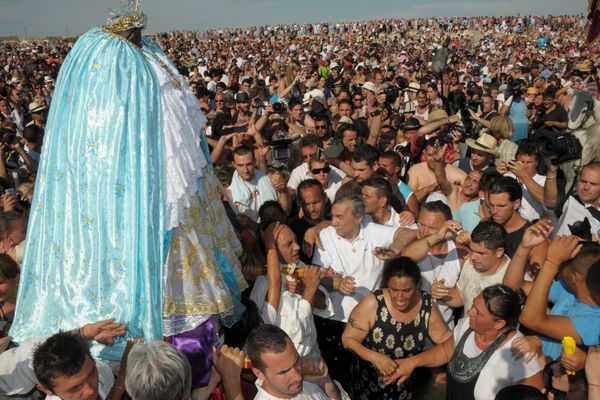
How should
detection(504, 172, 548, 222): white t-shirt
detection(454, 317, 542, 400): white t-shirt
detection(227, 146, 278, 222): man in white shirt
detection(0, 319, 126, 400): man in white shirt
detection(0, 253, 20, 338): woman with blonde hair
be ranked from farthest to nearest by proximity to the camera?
detection(227, 146, 278, 222): man in white shirt → detection(504, 172, 548, 222): white t-shirt → detection(0, 253, 20, 338): woman with blonde hair → detection(454, 317, 542, 400): white t-shirt → detection(0, 319, 126, 400): man in white shirt

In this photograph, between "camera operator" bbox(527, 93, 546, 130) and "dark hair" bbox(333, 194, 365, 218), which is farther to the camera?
"camera operator" bbox(527, 93, 546, 130)

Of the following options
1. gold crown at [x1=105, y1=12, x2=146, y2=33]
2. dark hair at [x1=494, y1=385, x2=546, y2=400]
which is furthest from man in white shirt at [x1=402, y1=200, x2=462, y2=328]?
gold crown at [x1=105, y1=12, x2=146, y2=33]

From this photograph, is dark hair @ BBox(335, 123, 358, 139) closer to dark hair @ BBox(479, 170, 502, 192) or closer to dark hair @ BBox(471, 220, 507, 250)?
dark hair @ BBox(479, 170, 502, 192)

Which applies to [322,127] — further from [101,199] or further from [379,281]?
[101,199]

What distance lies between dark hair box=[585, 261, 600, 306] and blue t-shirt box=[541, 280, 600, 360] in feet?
0.20

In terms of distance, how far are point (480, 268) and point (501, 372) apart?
90cm

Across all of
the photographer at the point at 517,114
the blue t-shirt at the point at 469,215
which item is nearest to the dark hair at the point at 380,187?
the blue t-shirt at the point at 469,215

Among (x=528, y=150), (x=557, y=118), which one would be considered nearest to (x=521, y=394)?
A: (x=528, y=150)

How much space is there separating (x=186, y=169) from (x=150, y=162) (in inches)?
7.8

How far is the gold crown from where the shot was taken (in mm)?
2719

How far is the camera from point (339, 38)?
33875mm

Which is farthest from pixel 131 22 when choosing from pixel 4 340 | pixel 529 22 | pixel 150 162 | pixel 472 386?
pixel 529 22

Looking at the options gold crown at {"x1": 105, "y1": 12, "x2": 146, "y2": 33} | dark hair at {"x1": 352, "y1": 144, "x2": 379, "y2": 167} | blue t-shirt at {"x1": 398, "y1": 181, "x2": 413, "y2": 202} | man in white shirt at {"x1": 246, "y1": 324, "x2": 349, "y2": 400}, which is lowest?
blue t-shirt at {"x1": 398, "y1": 181, "x2": 413, "y2": 202}

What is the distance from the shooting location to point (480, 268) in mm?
3611
